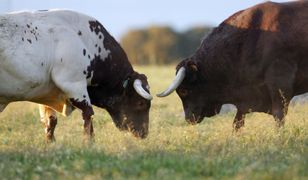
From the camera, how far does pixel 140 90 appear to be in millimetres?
11289

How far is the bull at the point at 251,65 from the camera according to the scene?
1125 cm

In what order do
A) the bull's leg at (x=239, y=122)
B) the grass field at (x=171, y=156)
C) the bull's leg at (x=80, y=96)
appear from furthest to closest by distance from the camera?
the bull's leg at (x=239, y=122), the bull's leg at (x=80, y=96), the grass field at (x=171, y=156)

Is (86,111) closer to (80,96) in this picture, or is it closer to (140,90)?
(80,96)

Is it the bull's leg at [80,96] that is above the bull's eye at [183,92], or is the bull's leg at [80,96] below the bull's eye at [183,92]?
above

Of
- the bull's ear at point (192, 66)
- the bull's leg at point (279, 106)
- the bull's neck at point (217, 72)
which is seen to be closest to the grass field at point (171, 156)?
the bull's leg at point (279, 106)

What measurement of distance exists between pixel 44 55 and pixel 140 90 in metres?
2.02

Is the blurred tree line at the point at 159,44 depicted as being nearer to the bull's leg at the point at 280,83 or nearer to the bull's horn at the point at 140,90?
the bull's horn at the point at 140,90

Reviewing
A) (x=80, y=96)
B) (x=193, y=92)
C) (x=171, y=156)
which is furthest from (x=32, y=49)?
(x=193, y=92)

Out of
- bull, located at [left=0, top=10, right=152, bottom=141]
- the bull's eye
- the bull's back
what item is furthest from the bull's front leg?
the bull's eye

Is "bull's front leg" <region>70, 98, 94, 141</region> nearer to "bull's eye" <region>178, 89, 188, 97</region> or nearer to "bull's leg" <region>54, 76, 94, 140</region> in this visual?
"bull's leg" <region>54, 76, 94, 140</region>

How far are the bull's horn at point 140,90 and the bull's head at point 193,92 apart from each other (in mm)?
931

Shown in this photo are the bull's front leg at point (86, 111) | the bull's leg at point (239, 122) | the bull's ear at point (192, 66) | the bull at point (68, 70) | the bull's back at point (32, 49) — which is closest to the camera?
the bull's back at point (32, 49)

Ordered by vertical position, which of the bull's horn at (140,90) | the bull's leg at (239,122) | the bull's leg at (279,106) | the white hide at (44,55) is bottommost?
the bull's leg at (239,122)

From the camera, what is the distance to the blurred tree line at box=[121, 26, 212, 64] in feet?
203
